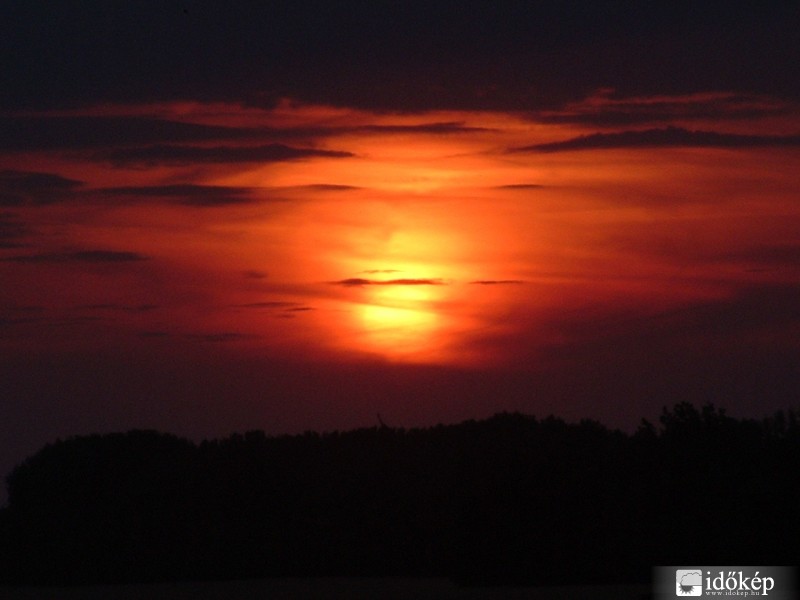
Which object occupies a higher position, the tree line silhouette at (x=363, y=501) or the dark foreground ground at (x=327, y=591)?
the tree line silhouette at (x=363, y=501)

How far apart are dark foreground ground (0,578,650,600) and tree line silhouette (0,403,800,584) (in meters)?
1.08

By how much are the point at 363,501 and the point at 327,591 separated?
6.77 m

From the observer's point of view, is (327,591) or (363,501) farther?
(363,501)

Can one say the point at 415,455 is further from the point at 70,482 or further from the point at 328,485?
the point at 70,482

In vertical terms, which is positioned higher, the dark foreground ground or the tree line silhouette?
the tree line silhouette

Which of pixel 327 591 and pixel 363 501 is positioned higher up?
pixel 363 501

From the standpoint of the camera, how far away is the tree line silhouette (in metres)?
30.5

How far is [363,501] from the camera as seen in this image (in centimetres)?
3894

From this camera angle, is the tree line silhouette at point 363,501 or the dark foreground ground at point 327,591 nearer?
the dark foreground ground at point 327,591

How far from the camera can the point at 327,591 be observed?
32.3 metres

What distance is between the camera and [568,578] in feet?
101

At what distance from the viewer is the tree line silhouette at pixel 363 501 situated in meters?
30.5

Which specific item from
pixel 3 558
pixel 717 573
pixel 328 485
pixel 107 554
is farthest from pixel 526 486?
pixel 3 558

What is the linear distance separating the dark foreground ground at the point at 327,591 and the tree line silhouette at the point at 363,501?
1.08m
